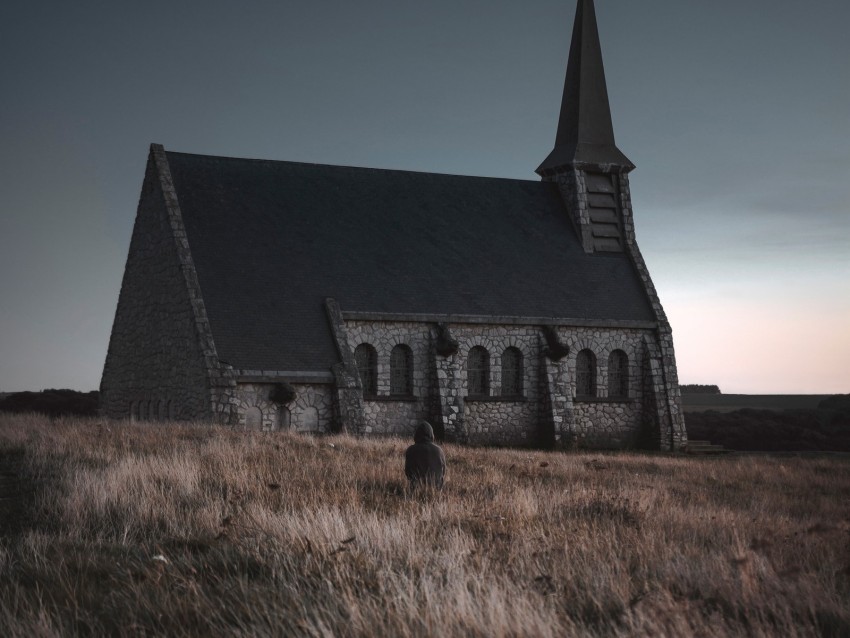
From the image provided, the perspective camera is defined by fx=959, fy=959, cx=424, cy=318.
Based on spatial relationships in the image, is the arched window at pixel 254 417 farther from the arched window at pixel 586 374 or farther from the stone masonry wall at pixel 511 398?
the arched window at pixel 586 374

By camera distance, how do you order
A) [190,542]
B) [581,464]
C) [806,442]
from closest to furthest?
[190,542], [581,464], [806,442]

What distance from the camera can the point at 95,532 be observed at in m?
9.88

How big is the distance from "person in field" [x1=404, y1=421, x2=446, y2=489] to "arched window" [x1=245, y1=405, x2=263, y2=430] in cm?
1566

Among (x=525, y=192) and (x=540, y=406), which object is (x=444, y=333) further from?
(x=525, y=192)

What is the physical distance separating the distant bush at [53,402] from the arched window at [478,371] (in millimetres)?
15220

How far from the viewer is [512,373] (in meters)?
33.7

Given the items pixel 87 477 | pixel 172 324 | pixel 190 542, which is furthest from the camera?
pixel 172 324

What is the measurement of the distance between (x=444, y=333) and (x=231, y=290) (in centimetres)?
706

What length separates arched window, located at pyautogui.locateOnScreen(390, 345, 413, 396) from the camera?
105 ft

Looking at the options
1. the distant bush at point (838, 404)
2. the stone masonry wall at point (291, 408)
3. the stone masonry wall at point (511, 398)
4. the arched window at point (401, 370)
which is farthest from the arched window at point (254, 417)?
the distant bush at point (838, 404)

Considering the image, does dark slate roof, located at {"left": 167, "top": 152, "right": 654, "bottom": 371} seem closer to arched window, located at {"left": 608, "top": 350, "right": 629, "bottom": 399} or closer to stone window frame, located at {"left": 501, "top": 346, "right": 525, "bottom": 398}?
stone window frame, located at {"left": 501, "top": 346, "right": 525, "bottom": 398}

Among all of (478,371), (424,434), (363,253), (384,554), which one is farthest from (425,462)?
(363,253)

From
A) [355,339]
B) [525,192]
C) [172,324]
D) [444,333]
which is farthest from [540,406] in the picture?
[172,324]

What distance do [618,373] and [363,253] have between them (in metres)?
10.5
